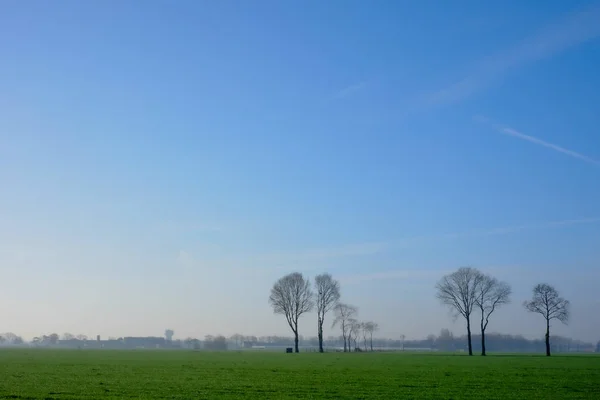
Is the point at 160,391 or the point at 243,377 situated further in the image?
the point at 243,377

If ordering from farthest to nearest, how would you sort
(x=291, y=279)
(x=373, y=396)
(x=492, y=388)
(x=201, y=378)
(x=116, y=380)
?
1. (x=291, y=279)
2. (x=201, y=378)
3. (x=116, y=380)
4. (x=492, y=388)
5. (x=373, y=396)

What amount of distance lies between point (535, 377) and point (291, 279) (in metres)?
85.5

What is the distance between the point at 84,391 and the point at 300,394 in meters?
9.49

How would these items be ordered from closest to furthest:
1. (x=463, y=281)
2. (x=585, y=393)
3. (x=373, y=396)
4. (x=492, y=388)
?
(x=373, y=396) < (x=585, y=393) < (x=492, y=388) < (x=463, y=281)

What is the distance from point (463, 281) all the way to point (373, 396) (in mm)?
82232

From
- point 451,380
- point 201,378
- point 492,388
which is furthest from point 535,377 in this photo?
point 201,378

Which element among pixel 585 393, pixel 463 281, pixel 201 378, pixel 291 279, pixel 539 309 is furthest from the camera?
pixel 291 279

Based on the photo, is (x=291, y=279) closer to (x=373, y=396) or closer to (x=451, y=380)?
(x=451, y=380)

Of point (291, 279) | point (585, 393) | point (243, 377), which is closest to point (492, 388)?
point (585, 393)

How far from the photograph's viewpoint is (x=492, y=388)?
28.6m

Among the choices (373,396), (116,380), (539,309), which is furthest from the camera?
(539,309)

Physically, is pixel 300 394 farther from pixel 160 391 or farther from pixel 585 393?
pixel 585 393

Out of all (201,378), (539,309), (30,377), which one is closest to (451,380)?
(201,378)

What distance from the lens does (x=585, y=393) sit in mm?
26281
